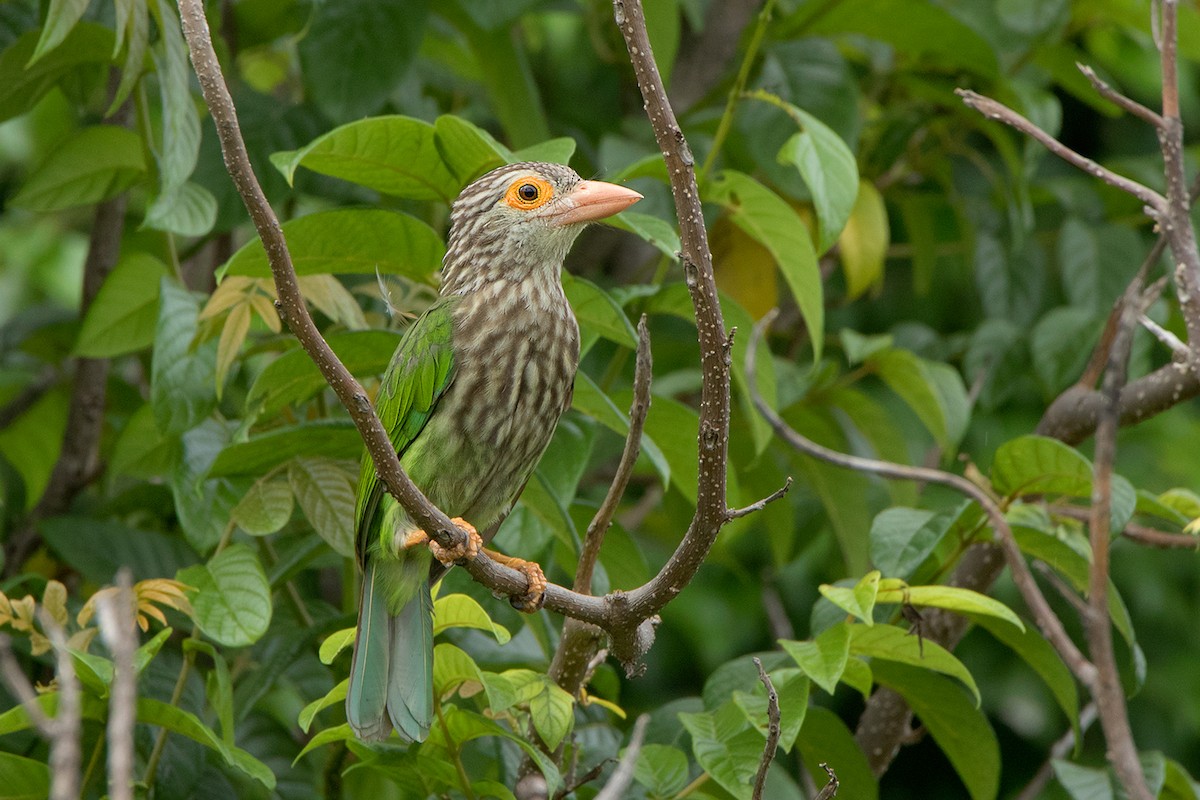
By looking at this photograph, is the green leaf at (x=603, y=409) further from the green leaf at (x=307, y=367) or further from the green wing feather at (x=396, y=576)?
the green leaf at (x=307, y=367)

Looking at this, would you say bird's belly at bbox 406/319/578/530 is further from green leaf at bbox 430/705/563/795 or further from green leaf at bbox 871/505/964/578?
green leaf at bbox 871/505/964/578

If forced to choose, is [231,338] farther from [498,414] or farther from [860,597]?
[860,597]

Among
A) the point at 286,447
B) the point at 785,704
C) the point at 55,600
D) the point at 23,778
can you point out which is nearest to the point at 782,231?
the point at 785,704

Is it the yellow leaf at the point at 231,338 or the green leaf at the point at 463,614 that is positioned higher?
the yellow leaf at the point at 231,338

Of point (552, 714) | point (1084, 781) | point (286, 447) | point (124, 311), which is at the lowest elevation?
point (1084, 781)

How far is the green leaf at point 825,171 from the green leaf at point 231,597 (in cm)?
129

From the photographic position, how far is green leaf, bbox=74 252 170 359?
3068mm

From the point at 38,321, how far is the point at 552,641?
6.03 feet

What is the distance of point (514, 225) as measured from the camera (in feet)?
9.55

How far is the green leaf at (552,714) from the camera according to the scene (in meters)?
2.32

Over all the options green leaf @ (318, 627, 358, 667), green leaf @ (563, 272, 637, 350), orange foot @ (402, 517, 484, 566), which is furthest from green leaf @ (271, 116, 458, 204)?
green leaf @ (318, 627, 358, 667)

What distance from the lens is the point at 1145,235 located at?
4562 millimetres

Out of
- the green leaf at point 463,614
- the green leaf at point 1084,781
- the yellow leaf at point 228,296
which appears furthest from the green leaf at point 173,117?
the green leaf at point 1084,781

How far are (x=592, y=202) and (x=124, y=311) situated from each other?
112cm
